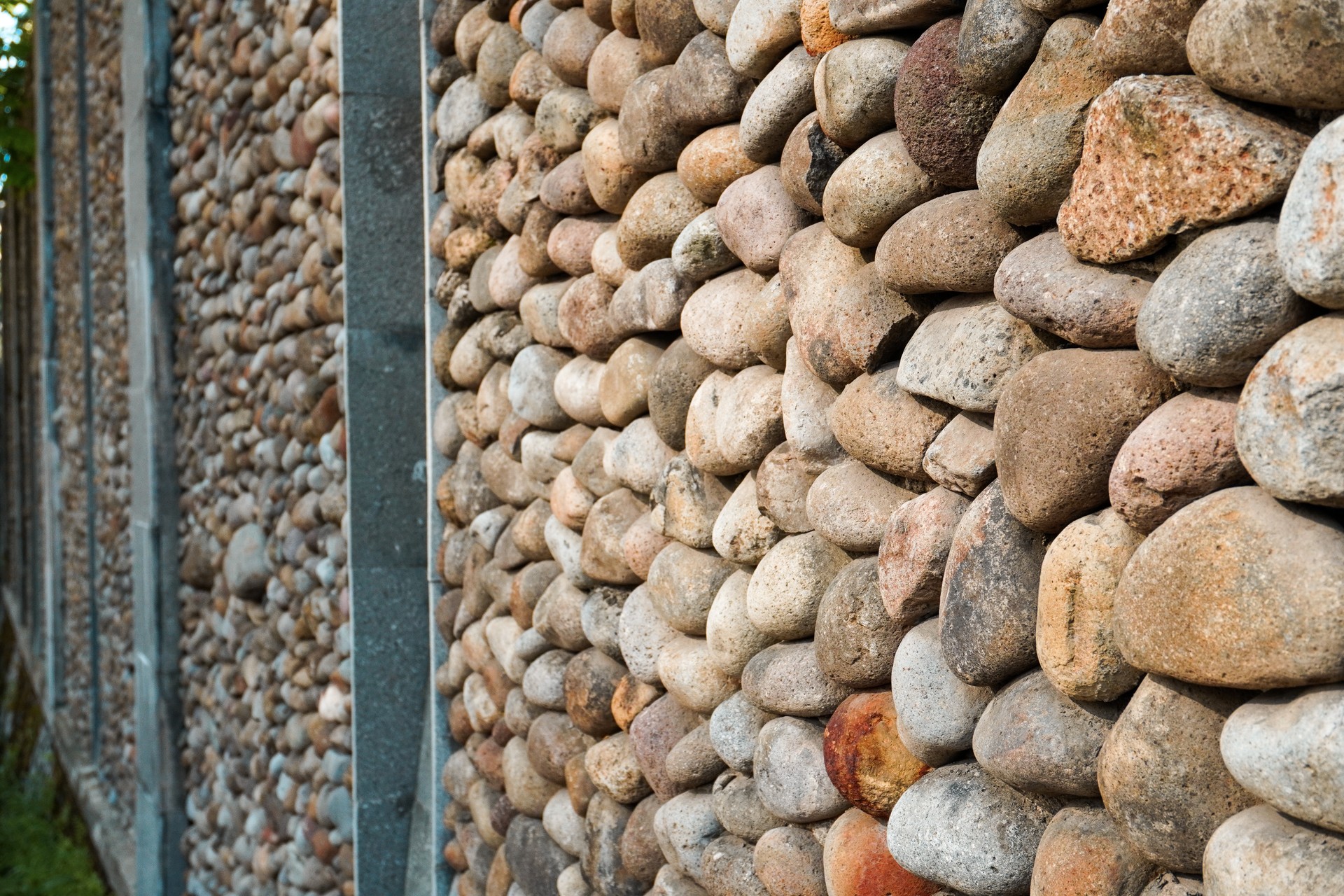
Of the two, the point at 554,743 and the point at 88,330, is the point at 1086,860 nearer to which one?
the point at 554,743

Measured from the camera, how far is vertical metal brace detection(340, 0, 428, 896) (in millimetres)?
2844

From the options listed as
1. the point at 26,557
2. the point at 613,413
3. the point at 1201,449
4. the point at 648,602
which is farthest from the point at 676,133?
the point at 26,557

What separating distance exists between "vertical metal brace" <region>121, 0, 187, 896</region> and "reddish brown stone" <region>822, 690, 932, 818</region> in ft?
12.3

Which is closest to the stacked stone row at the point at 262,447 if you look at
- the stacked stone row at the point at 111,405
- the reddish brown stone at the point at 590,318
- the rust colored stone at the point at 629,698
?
the stacked stone row at the point at 111,405

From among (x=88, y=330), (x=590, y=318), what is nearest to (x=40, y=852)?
(x=88, y=330)

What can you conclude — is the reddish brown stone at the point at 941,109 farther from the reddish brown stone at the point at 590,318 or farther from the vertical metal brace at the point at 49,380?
the vertical metal brace at the point at 49,380

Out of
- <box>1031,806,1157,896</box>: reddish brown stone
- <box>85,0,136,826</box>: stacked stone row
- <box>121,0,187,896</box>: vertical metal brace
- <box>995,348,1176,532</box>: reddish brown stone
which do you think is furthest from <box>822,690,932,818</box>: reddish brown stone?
<box>85,0,136,826</box>: stacked stone row

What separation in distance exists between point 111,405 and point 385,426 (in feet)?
10.5

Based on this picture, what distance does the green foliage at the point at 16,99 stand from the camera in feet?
24.5

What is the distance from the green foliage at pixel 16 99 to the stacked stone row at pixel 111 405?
2.14m

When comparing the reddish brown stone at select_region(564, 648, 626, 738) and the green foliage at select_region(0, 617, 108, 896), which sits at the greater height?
the reddish brown stone at select_region(564, 648, 626, 738)

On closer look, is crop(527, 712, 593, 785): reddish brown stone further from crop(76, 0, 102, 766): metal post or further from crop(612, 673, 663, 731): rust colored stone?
crop(76, 0, 102, 766): metal post

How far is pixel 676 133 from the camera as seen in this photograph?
5.33 ft

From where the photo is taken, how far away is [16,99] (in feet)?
25.4
